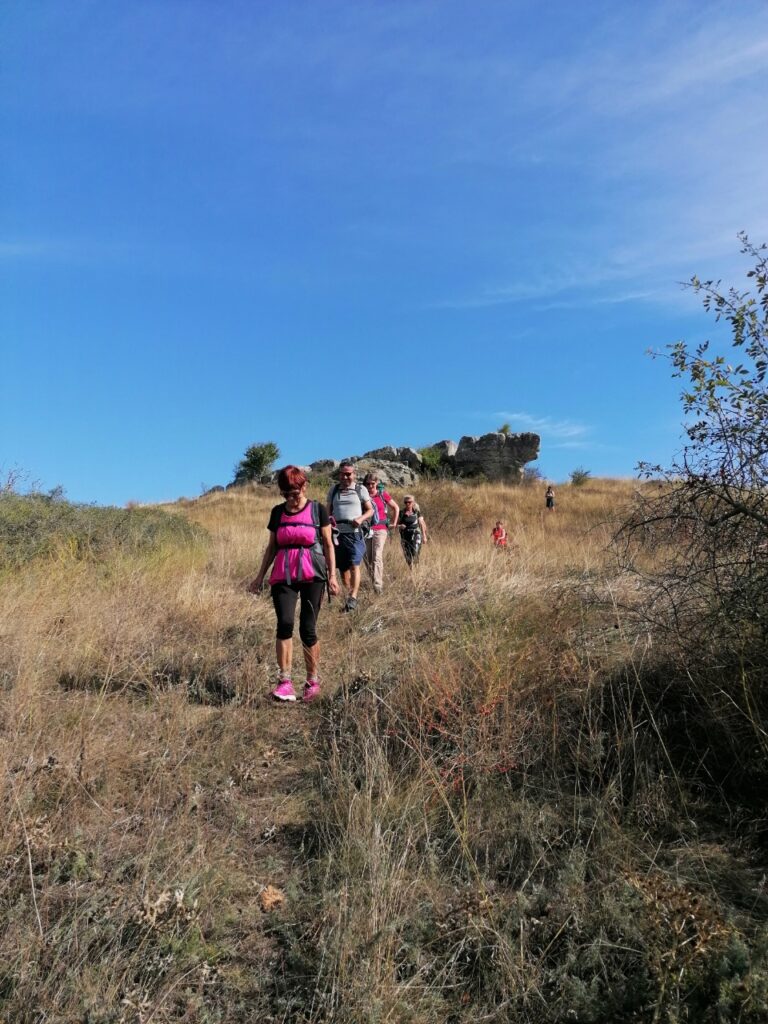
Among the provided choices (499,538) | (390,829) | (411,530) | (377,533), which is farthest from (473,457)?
(390,829)

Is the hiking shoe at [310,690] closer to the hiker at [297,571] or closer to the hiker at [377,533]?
the hiker at [297,571]

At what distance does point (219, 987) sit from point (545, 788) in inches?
69.7

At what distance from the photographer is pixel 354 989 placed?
208 centimetres

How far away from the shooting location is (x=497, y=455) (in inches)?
1280

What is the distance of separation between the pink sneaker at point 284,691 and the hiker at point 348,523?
8.96 feet

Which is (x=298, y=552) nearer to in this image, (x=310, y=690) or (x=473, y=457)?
(x=310, y=690)

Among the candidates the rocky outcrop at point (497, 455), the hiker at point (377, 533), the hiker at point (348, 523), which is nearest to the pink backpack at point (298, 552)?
the hiker at point (348, 523)

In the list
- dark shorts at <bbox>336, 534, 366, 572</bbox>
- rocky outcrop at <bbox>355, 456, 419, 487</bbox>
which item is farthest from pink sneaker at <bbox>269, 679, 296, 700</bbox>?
rocky outcrop at <bbox>355, 456, 419, 487</bbox>

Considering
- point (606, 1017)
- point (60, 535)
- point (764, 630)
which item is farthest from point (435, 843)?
point (60, 535)

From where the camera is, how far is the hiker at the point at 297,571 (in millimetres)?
4770

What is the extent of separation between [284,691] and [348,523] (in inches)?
123

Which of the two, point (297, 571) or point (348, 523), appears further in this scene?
point (348, 523)

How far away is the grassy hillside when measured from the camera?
2.13m

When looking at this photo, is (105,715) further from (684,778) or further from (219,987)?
(684,778)
